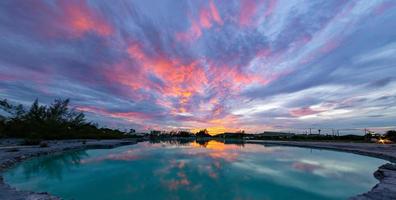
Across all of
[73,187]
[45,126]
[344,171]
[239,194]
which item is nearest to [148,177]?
[73,187]

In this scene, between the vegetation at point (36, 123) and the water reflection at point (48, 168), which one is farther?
the vegetation at point (36, 123)

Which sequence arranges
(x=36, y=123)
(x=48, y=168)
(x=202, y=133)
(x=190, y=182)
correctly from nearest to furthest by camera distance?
(x=190, y=182)
(x=48, y=168)
(x=36, y=123)
(x=202, y=133)

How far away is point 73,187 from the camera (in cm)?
814

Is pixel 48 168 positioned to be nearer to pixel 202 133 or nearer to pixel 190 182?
pixel 190 182

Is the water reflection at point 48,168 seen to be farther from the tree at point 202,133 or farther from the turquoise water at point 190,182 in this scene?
the tree at point 202,133

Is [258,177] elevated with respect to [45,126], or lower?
lower

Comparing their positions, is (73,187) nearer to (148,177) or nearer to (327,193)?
(148,177)

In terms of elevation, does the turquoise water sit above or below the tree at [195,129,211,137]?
below

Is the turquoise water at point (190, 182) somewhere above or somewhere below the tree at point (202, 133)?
below

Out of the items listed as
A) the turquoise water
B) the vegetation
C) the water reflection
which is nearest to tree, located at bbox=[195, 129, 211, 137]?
the vegetation

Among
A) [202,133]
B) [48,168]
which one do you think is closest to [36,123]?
[48,168]

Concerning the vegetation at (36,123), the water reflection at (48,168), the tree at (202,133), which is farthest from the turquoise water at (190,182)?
the tree at (202,133)

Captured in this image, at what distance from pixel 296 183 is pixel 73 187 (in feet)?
29.7

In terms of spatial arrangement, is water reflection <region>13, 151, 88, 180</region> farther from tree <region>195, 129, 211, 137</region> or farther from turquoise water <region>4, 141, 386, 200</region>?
tree <region>195, 129, 211, 137</region>
